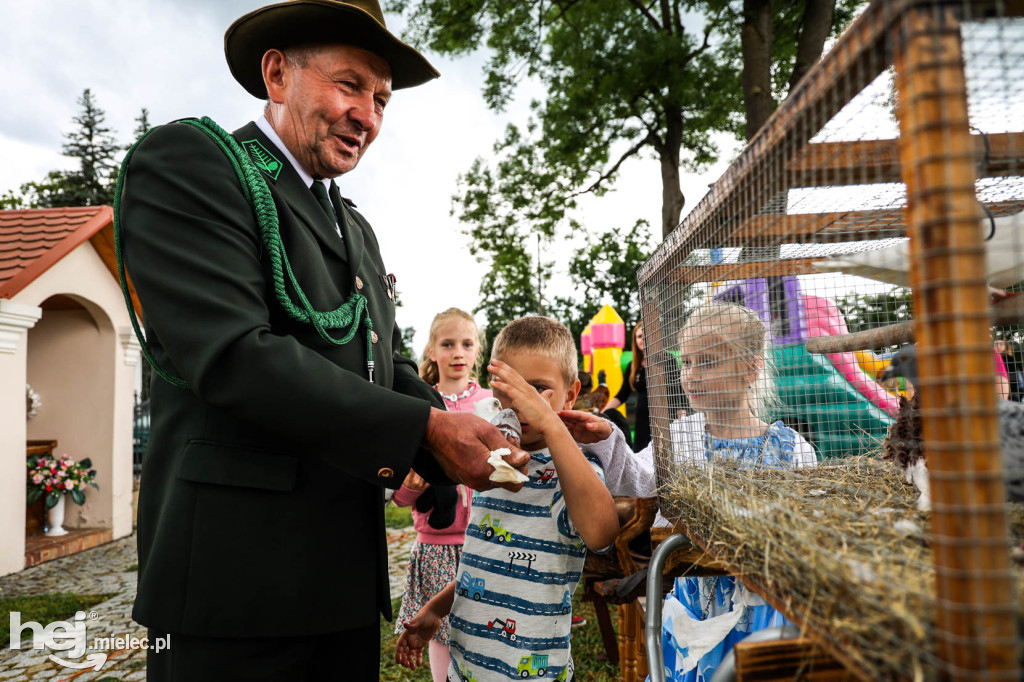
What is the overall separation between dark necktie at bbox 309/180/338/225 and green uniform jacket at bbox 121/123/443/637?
244 mm

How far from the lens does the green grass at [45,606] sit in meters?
5.11


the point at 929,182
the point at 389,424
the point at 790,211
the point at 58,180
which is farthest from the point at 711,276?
the point at 58,180

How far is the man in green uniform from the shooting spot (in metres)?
1.43

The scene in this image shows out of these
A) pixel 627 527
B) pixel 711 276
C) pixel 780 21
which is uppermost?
pixel 780 21

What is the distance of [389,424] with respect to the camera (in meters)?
1.50

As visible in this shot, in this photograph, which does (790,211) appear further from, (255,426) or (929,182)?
(255,426)

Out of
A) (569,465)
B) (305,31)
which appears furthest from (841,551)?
(305,31)

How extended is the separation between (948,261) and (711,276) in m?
1.27

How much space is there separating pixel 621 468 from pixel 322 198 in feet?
4.32

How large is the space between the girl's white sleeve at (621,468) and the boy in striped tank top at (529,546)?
0.05 m

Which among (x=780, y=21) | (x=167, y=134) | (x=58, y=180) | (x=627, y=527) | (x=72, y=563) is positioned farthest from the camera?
(x=58, y=180)

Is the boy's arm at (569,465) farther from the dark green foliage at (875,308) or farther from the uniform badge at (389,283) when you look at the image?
the dark green foliage at (875,308)

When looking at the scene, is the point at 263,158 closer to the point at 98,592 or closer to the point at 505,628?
the point at 505,628

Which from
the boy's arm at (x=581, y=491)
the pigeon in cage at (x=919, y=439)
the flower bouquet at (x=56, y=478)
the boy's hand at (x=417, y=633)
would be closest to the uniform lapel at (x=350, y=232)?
the boy's arm at (x=581, y=491)
